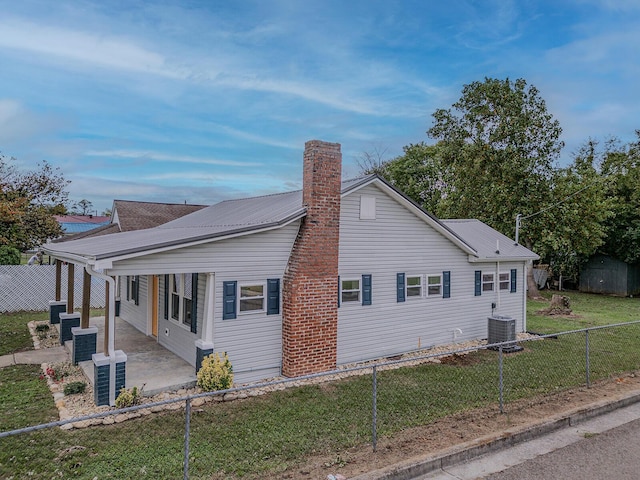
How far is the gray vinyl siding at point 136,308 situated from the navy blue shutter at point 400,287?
7493mm

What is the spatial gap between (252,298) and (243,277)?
1.81 feet

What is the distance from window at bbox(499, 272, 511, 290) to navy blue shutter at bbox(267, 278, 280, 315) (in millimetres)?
8282

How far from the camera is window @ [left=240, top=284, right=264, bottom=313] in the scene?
361 inches

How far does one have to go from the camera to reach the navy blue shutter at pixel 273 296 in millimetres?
9469

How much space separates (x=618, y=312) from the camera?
63.4 ft

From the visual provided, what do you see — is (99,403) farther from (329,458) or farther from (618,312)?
(618,312)

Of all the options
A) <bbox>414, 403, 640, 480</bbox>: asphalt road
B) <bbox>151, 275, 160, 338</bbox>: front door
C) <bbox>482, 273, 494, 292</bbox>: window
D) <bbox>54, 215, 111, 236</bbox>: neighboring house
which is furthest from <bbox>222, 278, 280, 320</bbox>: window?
<bbox>54, 215, 111, 236</bbox>: neighboring house

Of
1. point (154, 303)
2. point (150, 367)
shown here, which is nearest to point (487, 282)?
point (150, 367)

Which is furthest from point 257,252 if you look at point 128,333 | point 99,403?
point 128,333

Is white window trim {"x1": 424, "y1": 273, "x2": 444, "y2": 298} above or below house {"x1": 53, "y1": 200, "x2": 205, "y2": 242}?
below

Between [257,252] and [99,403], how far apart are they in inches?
159

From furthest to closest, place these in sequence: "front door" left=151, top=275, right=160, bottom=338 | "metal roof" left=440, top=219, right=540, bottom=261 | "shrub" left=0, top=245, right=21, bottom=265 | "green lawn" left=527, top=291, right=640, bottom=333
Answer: "shrub" left=0, top=245, right=21, bottom=265 → "green lawn" left=527, top=291, right=640, bottom=333 → "metal roof" left=440, top=219, right=540, bottom=261 → "front door" left=151, top=275, right=160, bottom=338

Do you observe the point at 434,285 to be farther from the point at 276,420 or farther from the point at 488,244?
the point at 276,420

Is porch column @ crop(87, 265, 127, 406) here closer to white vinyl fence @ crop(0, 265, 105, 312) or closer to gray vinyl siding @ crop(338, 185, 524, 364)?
gray vinyl siding @ crop(338, 185, 524, 364)
